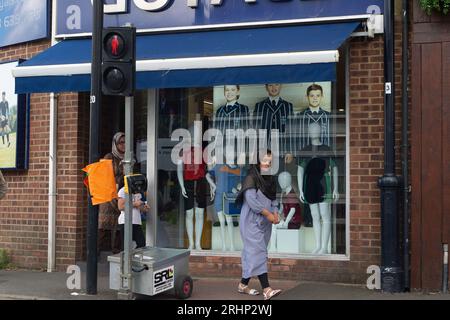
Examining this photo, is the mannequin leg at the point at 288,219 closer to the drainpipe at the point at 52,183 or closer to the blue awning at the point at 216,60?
the blue awning at the point at 216,60

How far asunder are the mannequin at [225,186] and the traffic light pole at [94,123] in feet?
7.47

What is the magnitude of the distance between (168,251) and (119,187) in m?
1.45

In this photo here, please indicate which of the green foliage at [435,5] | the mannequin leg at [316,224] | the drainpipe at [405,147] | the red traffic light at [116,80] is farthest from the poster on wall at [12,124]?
the green foliage at [435,5]

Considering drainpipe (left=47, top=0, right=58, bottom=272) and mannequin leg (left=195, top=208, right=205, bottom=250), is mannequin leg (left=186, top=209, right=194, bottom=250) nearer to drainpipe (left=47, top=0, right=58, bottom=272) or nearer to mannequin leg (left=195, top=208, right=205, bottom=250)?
mannequin leg (left=195, top=208, right=205, bottom=250)

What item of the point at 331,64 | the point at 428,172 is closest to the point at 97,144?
the point at 331,64

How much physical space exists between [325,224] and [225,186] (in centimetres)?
160

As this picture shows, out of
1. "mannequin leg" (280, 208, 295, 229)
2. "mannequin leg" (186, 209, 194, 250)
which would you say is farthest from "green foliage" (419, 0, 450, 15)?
"mannequin leg" (186, 209, 194, 250)

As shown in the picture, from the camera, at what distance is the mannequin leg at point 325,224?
8.48 m

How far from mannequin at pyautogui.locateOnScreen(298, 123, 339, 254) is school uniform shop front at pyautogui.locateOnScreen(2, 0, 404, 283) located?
0.6 inches

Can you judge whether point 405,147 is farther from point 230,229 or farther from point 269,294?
point 230,229

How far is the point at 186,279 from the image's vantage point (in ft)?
23.8

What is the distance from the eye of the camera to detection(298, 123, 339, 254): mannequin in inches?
335
